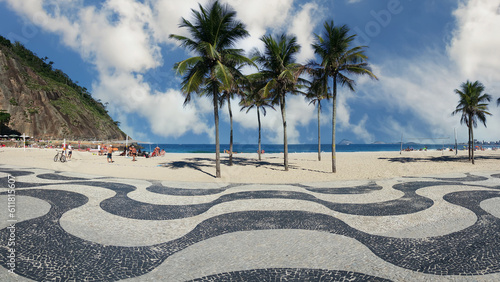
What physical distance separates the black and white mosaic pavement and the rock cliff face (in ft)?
266

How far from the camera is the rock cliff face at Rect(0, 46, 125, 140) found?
70.2m

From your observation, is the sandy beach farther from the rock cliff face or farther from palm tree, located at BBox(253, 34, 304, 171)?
the rock cliff face

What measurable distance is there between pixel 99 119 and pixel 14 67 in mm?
28658

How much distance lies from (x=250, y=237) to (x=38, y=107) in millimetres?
95272

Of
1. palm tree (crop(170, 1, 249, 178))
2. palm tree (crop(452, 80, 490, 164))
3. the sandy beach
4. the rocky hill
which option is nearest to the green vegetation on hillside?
the rocky hill

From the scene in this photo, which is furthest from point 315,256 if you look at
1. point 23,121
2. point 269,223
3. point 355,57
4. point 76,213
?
point 23,121

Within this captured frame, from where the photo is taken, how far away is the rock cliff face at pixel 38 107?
70.2 metres

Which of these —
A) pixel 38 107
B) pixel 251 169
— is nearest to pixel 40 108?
pixel 38 107

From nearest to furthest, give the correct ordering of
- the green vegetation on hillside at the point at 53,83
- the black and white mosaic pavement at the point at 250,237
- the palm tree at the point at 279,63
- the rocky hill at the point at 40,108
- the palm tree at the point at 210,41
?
the black and white mosaic pavement at the point at 250,237 < the palm tree at the point at 210,41 < the palm tree at the point at 279,63 < the rocky hill at the point at 40,108 < the green vegetation on hillside at the point at 53,83

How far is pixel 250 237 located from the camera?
531 centimetres

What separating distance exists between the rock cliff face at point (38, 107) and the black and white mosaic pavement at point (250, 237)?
3190 inches

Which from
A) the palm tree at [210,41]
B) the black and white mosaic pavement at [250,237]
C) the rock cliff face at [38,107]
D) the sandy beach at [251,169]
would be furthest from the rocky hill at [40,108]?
the black and white mosaic pavement at [250,237]

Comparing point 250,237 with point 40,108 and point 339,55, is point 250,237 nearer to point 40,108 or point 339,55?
point 339,55

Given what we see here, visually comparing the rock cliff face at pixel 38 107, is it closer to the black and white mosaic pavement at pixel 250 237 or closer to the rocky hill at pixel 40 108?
the rocky hill at pixel 40 108
